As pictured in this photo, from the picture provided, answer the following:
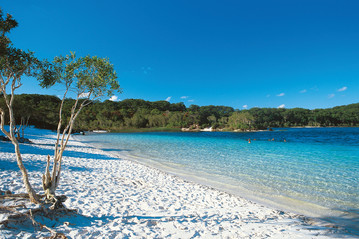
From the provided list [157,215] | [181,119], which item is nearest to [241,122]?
[181,119]

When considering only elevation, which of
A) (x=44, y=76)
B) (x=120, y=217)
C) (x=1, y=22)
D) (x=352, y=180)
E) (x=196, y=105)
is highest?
(x=196, y=105)

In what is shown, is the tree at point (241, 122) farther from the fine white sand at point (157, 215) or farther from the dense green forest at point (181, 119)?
the fine white sand at point (157, 215)

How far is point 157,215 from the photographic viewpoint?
549 centimetres

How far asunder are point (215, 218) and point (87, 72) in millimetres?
6208

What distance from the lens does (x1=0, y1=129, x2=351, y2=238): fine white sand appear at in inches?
173

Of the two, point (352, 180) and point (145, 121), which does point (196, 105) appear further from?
point (352, 180)

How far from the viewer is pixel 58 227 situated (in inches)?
161

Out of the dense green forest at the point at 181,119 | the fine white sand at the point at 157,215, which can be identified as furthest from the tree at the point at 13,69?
the dense green forest at the point at 181,119

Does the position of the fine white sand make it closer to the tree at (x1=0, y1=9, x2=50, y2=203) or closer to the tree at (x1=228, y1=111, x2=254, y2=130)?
the tree at (x1=0, y1=9, x2=50, y2=203)

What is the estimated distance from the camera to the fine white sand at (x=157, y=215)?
14.4 ft

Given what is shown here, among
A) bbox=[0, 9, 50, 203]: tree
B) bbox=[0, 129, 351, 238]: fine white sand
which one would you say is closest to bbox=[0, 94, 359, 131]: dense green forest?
bbox=[0, 129, 351, 238]: fine white sand

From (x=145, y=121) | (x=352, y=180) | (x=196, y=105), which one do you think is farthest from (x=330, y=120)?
(x=352, y=180)

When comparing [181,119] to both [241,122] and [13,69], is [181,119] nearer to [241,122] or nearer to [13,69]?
[241,122]

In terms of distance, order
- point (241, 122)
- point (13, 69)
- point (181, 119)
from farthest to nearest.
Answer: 1. point (181, 119)
2. point (241, 122)
3. point (13, 69)
